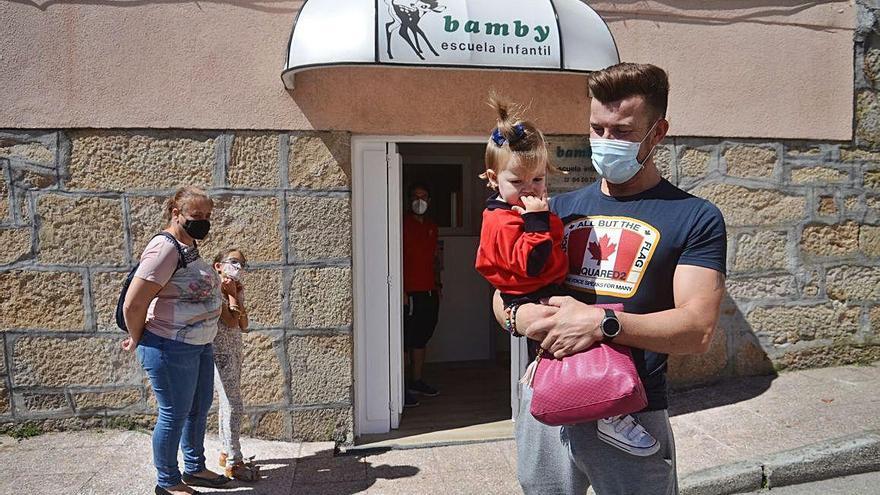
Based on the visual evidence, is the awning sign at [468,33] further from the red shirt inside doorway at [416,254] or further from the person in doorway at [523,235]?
the red shirt inside doorway at [416,254]

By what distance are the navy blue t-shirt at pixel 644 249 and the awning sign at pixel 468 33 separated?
7.44 feet

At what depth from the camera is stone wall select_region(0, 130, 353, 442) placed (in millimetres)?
4207

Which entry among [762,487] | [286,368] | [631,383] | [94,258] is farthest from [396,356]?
[631,383]

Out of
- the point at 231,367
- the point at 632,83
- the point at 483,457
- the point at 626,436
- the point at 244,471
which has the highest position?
the point at 632,83

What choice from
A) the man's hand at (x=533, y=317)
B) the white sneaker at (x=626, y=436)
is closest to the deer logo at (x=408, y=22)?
the man's hand at (x=533, y=317)

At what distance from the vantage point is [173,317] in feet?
10.7

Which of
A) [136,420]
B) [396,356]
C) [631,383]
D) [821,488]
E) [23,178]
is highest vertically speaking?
[23,178]

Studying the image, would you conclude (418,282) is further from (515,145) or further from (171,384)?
(515,145)

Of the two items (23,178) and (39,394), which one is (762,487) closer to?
(39,394)

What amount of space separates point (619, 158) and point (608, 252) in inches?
11.4

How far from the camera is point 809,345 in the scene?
5.27 m

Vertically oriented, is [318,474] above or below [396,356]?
below

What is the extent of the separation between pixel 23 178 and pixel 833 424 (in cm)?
565

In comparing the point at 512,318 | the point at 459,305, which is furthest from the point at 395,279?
the point at 512,318
